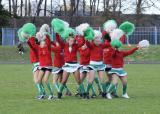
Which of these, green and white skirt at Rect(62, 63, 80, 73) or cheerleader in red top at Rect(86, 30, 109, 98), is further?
cheerleader in red top at Rect(86, 30, 109, 98)

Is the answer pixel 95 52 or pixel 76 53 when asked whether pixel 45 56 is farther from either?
pixel 95 52

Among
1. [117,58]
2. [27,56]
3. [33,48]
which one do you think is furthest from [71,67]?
[27,56]

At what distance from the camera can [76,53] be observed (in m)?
15.4

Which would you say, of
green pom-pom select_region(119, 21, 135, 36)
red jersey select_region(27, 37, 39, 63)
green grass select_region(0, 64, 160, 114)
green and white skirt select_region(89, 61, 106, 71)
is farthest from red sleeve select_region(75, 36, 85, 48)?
green grass select_region(0, 64, 160, 114)

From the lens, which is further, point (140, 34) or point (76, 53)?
point (140, 34)

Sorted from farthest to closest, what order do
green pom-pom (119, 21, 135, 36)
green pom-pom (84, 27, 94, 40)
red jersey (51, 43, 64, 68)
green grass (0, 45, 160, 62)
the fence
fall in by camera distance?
the fence
green grass (0, 45, 160, 62)
green pom-pom (119, 21, 135, 36)
red jersey (51, 43, 64, 68)
green pom-pom (84, 27, 94, 40)

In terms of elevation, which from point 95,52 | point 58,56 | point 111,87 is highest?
point 95,52


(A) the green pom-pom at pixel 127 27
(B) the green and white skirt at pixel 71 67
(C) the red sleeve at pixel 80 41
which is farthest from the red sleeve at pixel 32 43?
(A) the green pom-pom at pixel 127 27

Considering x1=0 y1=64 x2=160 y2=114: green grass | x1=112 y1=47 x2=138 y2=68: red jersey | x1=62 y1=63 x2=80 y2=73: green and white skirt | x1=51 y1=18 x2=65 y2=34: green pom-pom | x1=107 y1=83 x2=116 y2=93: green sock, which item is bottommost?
x1=0 y1=64 x2=160 y2=114: green grass

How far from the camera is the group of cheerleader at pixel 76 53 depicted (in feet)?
49.9

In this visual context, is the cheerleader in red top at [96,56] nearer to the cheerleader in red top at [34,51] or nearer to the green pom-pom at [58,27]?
the green pom-pom at [58,27]

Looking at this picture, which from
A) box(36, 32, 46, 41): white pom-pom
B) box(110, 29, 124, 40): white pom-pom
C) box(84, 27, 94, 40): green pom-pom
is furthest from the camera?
box(110, 29, 124, 40): white pom-pom

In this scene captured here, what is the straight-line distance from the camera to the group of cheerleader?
15.2 metres

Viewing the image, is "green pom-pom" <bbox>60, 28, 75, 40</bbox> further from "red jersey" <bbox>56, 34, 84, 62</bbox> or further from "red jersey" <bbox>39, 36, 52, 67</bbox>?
"red jersey" <bbox>39, 36, 52, 67</bbox>
